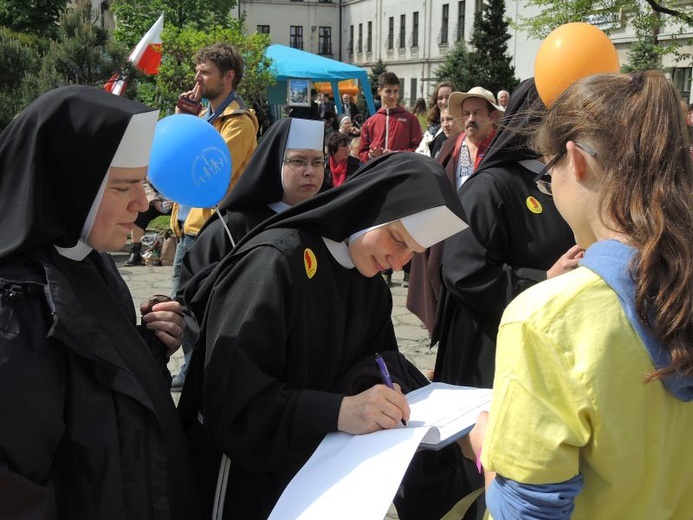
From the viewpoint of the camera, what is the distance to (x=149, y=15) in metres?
19.0

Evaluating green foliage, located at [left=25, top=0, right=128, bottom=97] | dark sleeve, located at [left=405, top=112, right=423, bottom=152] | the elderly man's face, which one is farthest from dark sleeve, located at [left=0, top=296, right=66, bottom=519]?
dark sleeve, located at [left=405, top=112, right=423, bottom=152]

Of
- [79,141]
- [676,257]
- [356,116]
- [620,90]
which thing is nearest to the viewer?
[676,257]

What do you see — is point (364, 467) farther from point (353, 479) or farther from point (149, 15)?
point (149, 15)

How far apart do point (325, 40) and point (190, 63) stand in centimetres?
5036

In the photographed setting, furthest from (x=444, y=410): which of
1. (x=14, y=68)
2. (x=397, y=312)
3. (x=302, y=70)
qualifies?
(x=302, y=70)

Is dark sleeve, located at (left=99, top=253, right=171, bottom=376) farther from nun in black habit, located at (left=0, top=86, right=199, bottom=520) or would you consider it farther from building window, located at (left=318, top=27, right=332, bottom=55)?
building window, located at (left=318, top=27, right=332, bottom=55)

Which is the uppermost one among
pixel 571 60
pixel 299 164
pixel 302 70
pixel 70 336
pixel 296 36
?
pixel 296 36

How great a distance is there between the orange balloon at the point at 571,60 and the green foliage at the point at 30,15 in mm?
21298

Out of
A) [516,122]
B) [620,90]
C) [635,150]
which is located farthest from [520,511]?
[516,122]

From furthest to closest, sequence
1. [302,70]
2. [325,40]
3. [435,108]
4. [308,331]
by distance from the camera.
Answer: [325,40] < [302,70] < [435,108] < [308,331]

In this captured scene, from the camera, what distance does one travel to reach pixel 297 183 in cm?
370

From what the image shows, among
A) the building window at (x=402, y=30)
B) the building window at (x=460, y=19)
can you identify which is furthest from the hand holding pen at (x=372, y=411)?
the building window at (x=402, y=30)

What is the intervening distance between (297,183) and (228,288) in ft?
5.54

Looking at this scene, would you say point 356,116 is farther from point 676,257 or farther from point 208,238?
point 676,257
